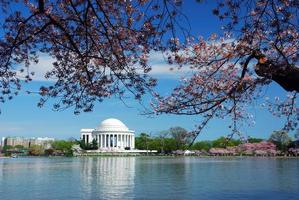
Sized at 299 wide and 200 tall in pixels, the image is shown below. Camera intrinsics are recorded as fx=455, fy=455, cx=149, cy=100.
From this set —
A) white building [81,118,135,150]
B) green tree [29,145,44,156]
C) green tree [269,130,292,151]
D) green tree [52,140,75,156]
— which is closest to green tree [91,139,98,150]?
white building [81,118,135,150]

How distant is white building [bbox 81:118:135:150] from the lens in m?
150

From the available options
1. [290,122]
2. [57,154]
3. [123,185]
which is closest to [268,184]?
[123,185]

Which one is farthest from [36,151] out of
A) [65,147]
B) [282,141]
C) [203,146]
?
[282,141]

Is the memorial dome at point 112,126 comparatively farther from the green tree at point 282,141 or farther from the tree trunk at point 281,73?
the tree trunk at point 281,73

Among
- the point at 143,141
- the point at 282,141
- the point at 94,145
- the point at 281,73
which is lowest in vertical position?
the point at 281,73

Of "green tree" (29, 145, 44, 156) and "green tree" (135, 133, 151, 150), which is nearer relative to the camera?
"green tree" (135, 133, 151, 150)

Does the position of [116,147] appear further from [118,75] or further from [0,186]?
[118,75]

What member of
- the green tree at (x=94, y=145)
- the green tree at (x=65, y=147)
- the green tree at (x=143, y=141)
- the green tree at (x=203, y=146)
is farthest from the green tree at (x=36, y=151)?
the green tree at (x=203, y=146)

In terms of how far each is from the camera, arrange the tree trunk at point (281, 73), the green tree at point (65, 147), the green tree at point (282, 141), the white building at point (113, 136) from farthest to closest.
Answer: the white building at point (113, 136), the green tree at point (65, 147), the green tree at point (282, 141), the tree trunk at point (281, 73)

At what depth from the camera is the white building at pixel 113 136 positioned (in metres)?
150

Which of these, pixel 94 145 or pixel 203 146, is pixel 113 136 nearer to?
pixel 94 145

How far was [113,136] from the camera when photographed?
496 ft

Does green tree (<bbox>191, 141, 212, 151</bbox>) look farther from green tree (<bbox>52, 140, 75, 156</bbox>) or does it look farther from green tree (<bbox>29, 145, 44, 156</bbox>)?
green tree (<bbox>29, 145, 44, 156</bbox>)

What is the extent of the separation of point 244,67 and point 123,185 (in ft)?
68.0
